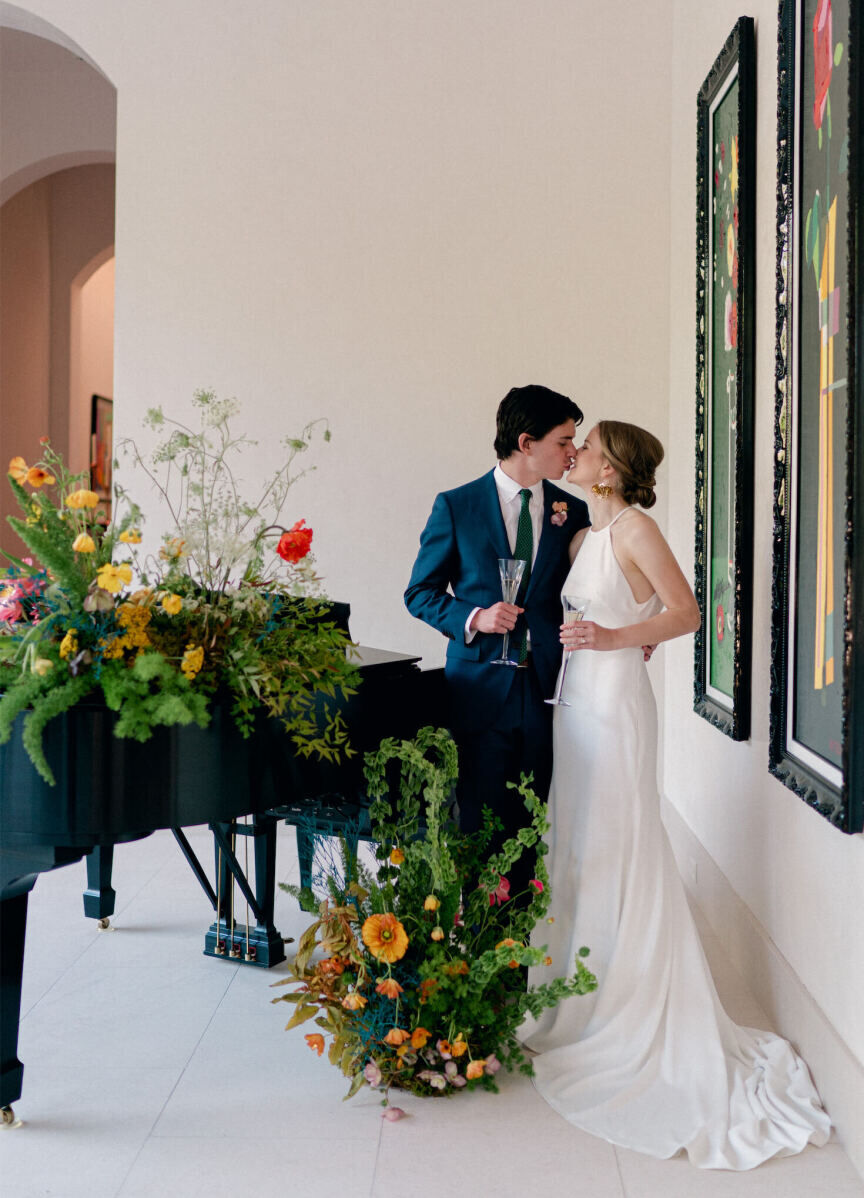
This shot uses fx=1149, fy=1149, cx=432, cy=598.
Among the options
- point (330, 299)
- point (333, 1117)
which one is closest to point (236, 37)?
point (330, 299)

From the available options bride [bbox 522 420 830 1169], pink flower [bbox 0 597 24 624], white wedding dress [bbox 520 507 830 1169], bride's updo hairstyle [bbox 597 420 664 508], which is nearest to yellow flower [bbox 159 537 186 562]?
pink flower [bbox 0 597 24 624]

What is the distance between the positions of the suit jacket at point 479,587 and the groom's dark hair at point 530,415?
12 centimetres

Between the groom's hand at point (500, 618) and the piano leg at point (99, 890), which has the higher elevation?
the groom's hand at point (500, 618)

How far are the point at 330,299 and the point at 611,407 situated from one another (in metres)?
1.41

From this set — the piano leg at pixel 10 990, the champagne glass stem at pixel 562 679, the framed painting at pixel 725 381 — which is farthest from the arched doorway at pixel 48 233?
the piano leg at pixel 10 990

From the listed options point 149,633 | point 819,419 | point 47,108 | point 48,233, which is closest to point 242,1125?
point 149,633

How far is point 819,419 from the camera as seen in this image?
2.59 meters

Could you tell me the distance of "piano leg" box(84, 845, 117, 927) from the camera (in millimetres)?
4000

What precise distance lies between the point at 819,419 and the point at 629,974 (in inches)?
55.0

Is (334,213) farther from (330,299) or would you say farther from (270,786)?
(270,786)

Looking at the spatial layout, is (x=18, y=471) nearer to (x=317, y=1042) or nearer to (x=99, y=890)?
(x=317, y=1042)

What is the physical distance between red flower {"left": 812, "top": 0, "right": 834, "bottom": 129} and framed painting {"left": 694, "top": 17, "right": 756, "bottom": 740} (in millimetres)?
875

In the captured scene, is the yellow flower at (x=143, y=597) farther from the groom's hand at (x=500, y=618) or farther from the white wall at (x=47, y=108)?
the white wall at (x=47, y=108)

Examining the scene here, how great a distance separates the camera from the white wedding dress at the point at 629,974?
8.38 feet
